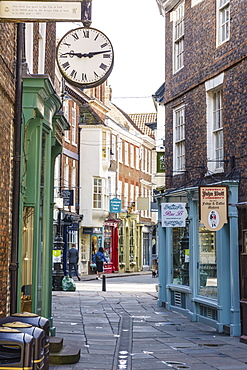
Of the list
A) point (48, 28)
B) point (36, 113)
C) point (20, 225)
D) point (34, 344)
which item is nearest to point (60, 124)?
point (48, 28)

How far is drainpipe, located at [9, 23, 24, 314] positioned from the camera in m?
9.49

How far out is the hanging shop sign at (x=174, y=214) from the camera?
17.8 metres

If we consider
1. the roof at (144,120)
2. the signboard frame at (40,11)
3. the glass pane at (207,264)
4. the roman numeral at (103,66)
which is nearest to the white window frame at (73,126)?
the roof at (144,120)

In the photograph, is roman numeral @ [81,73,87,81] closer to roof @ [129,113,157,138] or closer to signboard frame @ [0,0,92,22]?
signboard frame @ [0,0,92,22]

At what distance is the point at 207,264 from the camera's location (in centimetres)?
1641

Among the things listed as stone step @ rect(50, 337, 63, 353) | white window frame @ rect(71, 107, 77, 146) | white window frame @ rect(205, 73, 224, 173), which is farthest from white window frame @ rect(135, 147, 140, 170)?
stone step @ rect(50, 337, 63, 353)

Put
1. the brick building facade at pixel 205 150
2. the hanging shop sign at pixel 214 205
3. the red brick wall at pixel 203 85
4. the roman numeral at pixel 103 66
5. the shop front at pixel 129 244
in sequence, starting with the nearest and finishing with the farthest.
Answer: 1. the roman numeral at pixel 103 66
2. the hanging shop sign at pixel 214 205
3. the brick building facade at pixel 205 150
4. the red brick wall at pixel 203 85
5. the shop front at pixel 129 244

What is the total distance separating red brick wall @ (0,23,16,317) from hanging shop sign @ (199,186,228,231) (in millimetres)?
6035

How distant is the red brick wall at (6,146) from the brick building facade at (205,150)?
598 cm

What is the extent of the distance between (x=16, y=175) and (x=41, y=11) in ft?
9.67

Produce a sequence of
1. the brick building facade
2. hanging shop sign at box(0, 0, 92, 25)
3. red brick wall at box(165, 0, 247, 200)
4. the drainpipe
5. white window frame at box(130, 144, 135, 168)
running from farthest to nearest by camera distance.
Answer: white window frame at box(130, 144, 135, 168), red brick wall at box(165, 0, 247, 200), the brick building facade, the drainpipe, hanging shop sign at box(0, 0, 92, 25)

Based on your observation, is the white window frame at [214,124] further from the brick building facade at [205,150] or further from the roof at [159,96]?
the roof at [159,96]

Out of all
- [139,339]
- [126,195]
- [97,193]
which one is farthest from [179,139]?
[126,195]

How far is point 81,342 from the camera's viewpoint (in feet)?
41.6
